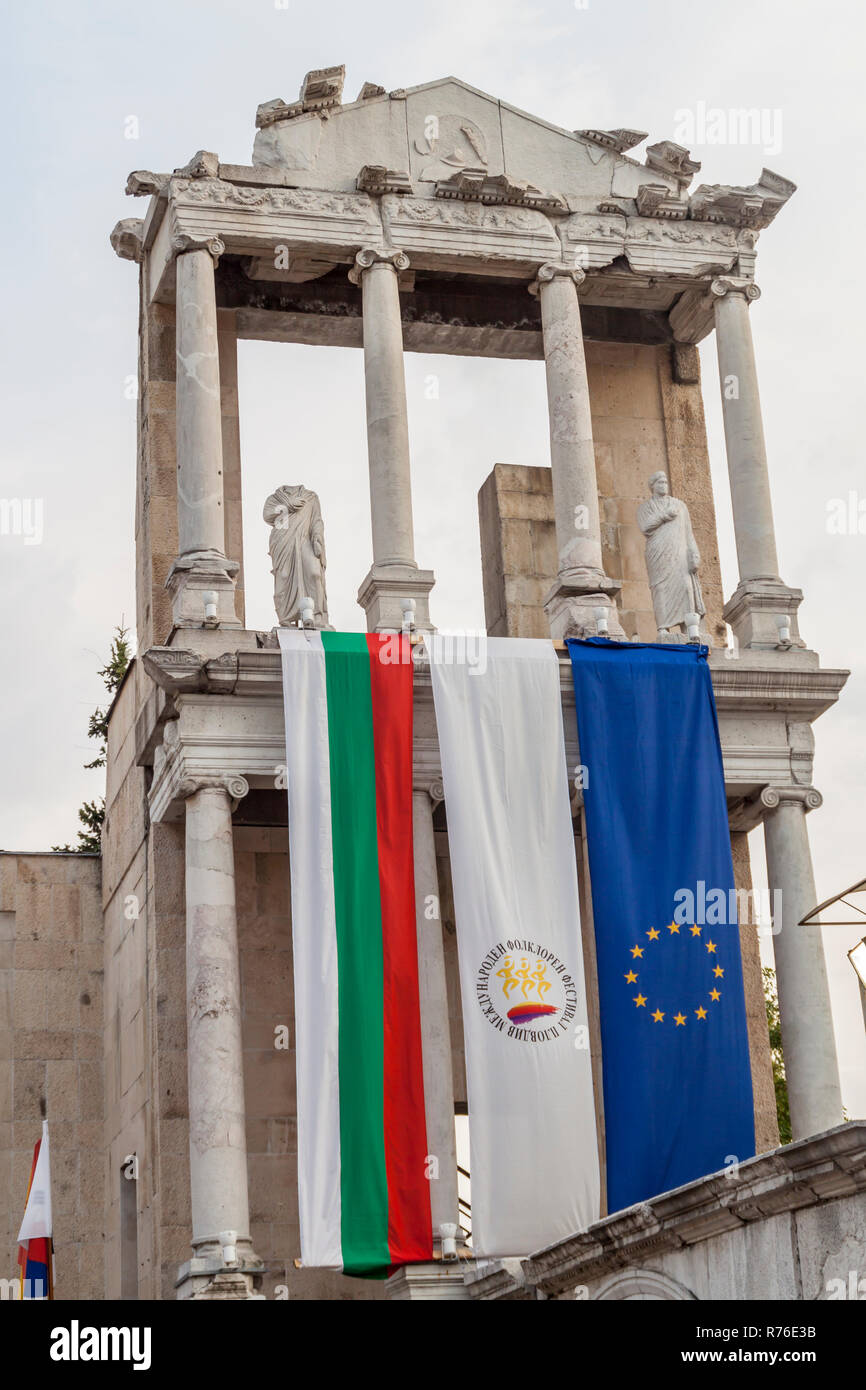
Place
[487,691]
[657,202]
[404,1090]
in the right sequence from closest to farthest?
1. [404,1090]
2. [487,691]
3. [657,202]

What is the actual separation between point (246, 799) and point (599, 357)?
26.0 feet

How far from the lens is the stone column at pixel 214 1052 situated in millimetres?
21000

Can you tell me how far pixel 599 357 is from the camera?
94.1 feet

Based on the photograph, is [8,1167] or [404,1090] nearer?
[404,1090]

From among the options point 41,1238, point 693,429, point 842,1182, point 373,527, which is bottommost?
point 842,1182

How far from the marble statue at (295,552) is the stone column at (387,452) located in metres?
0.57

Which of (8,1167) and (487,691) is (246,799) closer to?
(487,691)

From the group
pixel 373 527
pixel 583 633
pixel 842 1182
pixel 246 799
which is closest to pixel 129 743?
pixel 246 799

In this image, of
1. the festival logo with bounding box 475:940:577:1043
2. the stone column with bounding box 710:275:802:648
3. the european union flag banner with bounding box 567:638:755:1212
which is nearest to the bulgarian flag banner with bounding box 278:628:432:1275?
the festival logo with bounding box 475:940:577:1043

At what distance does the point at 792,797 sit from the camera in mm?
24375

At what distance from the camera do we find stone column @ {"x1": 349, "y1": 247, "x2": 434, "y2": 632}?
24.1 m

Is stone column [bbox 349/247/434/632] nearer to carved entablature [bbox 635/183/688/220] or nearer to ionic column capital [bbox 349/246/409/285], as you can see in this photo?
ionic column capital [bbox 349/246/409/285]

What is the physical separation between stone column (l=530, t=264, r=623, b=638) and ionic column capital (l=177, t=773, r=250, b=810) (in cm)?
423

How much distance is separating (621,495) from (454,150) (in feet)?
16.0
